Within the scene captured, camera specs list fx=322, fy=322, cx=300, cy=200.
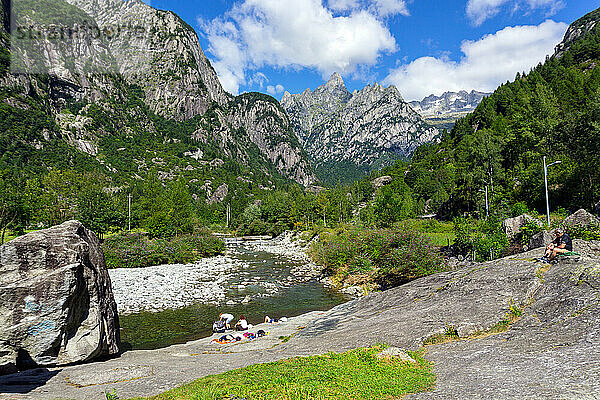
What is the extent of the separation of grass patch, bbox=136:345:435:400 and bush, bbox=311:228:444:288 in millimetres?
20362

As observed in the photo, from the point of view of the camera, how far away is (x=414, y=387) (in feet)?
22.7

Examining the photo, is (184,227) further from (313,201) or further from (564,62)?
(564,62)

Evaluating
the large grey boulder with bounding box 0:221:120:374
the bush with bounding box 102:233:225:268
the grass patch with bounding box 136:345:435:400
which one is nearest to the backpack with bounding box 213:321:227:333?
the large grey boulder with bounding box 0:221:120:374

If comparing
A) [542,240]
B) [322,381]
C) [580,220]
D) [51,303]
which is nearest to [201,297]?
[51,303]

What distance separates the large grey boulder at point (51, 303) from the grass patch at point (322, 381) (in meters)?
7.45

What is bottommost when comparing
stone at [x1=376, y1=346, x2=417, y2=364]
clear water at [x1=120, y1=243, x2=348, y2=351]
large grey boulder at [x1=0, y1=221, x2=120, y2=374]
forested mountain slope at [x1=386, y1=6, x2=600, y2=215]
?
clear water at [x1=120, y1=243, x2=348, y2=351]

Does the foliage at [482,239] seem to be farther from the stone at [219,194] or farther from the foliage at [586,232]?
the stone at [219,194]

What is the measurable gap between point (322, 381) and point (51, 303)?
10.7 meters

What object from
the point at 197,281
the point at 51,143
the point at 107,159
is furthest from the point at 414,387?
the point at 107,159

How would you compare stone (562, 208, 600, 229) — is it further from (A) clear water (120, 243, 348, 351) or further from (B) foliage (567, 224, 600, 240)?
(A) clear water (120, 243, 348, 351)

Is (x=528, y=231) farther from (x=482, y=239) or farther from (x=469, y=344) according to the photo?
(x=469, y=344)

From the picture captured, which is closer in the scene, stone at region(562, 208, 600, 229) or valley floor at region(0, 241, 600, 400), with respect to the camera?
valley floor at region(0, 241, 600, 400)

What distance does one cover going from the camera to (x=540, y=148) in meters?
54.6

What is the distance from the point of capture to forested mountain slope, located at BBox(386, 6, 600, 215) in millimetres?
41125
